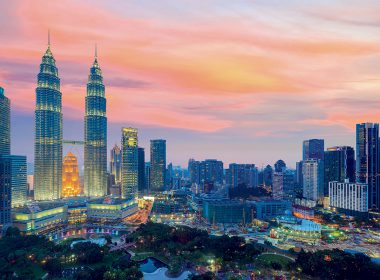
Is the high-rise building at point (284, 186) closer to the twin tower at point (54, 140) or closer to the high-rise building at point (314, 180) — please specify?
the high-rise building at point (314, 180)

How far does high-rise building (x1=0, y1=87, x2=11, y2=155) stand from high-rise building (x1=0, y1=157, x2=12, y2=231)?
20891 millimetres

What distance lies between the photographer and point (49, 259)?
95.0 ft

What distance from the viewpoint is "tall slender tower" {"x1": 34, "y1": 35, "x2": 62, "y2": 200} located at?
231 ft

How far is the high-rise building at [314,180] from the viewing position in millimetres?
77500

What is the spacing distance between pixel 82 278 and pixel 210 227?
3062 centimetres

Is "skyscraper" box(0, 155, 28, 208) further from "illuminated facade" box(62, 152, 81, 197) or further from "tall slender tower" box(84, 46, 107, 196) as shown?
"illuminated facade" box(62, 152, 81, 197)

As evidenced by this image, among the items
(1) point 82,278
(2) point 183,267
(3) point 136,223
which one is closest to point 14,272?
(1) point 82,278

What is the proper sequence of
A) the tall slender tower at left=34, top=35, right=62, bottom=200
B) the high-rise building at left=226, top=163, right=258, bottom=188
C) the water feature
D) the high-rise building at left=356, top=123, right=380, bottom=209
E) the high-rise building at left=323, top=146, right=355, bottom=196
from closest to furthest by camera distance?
the water feature
the high-rise building at left=356, top=123, right=380, bottom=209
the tall slender tower at left=34, top=35, right=62, bottom=200
the high-rise building at left=323, top=146, right=355, bottom=196
the high-rise building at left=226, top=163, right=258, bottom=188

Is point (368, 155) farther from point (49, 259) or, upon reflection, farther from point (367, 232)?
point (49, 259)

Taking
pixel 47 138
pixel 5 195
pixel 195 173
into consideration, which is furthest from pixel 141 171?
pixel 5 195

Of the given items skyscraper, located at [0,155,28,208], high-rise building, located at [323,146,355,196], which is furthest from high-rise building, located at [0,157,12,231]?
high-rise building, located at [323,146,355,196]

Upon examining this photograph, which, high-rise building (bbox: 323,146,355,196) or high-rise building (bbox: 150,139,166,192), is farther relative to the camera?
high-rise building (bbox: 150,139,166,192)

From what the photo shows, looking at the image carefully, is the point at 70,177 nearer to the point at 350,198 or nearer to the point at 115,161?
the point at 115,161

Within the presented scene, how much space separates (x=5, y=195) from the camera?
149ft
